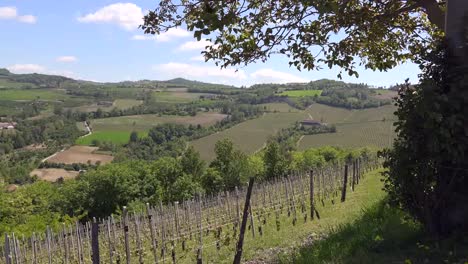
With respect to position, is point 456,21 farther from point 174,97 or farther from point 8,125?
point 174,97

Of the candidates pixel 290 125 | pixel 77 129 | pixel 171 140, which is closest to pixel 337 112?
pixel 290 125

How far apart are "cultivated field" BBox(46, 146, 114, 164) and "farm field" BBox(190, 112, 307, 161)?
A: 20.3 metres

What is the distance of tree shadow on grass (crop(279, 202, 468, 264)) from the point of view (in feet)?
15.9

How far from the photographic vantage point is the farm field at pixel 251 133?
3770 inches

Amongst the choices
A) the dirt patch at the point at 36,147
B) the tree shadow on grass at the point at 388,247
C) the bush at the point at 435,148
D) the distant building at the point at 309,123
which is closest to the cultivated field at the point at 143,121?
the dirt patch at the point at 36,147

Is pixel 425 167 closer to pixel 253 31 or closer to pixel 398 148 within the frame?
pixel 398 148

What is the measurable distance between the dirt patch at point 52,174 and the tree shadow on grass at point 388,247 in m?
79.2

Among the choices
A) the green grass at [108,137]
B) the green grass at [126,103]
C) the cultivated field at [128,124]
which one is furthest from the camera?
the green grass at [126,103]

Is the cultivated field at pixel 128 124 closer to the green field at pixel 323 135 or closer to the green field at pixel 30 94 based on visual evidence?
the green field at pixel 323 135

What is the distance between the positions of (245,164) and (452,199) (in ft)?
163

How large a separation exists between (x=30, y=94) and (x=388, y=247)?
189 m

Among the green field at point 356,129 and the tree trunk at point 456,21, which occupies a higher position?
the tree trunk at point 456,21

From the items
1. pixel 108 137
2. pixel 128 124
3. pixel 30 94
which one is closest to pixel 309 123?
pixel 108 137

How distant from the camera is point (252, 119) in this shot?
131 m
